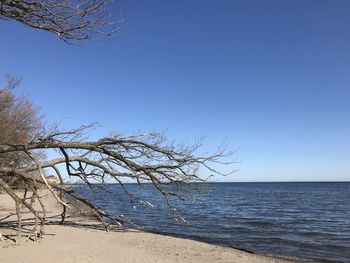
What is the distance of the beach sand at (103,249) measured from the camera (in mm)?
9867

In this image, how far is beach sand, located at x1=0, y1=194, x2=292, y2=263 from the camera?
9867mm

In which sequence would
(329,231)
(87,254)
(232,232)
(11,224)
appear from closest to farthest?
1. (87,254)
2. (11,224)
3. (232,232)
4. (329,231)

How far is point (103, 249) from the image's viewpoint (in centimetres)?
1120

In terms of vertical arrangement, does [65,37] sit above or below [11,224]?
above

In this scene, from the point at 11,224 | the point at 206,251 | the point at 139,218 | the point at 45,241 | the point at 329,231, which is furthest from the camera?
the point at 139,218

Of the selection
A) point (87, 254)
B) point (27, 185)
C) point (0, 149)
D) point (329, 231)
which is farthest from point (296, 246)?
point (0, 149)

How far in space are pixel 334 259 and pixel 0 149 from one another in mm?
10839

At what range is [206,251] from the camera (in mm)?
12461

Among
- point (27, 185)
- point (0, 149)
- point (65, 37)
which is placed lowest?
point (27, 185)

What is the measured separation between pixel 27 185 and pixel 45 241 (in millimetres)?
2888

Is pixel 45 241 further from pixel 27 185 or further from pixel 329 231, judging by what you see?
pixel 329 231

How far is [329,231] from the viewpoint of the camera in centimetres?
1962

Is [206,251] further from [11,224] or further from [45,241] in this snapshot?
[11,224]

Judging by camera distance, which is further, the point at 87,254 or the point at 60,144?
the point at 60,144
